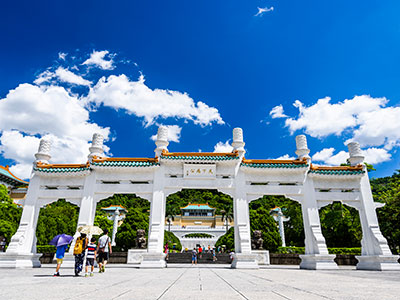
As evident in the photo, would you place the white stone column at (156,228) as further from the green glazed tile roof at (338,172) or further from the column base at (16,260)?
the green glazed tile roof at (338,172)

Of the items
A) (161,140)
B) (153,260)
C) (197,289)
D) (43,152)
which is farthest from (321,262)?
(43,152)

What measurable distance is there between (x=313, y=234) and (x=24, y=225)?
45.5 ft

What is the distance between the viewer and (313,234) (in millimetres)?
12023

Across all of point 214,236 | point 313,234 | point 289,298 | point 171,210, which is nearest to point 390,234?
point 313,234

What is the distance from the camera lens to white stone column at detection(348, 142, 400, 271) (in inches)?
437

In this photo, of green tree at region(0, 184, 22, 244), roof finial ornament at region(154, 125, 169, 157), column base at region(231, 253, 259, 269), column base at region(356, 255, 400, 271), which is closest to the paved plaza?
column base at region(231, 253, 259, 269)

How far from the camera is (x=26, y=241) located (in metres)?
11.9

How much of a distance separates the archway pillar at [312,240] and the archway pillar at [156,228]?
22.3 feet

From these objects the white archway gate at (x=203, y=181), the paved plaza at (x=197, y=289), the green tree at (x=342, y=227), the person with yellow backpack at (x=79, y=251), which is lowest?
the paved plaza at (x=197, y=289)

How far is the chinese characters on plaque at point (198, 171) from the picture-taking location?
12.7 meters

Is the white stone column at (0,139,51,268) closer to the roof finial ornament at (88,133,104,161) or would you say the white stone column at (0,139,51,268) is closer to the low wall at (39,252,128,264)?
the roof finial ornament at (88,133,104,161)

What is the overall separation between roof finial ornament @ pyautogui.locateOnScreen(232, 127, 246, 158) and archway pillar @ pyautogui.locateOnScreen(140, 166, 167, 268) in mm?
4008

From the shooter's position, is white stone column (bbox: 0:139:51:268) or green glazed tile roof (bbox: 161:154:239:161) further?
green glazed tile roof (bbox: 161:154:239:161)

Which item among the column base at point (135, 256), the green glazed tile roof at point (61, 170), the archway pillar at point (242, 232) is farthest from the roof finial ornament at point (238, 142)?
the column base at point (135, 256)
